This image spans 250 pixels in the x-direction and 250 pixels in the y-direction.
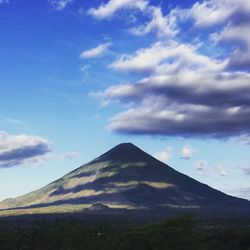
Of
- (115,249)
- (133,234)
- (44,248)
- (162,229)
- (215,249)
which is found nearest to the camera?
(162,229)

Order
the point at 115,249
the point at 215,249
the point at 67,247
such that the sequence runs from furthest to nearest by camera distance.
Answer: the point at 215,249 → the point at 67,247 → the point at 115,249

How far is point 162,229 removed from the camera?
347 ft

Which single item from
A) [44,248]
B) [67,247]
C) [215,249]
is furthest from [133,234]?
[215,249]

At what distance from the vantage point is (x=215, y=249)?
638 feet

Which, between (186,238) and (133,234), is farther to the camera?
(133,234)

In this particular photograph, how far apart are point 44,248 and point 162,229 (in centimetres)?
5009

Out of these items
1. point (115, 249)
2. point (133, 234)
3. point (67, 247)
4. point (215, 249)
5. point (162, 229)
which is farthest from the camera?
point (215, 249)

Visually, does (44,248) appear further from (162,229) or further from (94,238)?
(162,229)

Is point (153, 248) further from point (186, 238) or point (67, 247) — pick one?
point (67, 247)

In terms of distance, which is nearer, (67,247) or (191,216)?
(191,216)

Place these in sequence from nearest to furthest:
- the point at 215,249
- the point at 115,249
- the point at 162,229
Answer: the point at 162,229 → the point at 115,249 → the point at 215,249

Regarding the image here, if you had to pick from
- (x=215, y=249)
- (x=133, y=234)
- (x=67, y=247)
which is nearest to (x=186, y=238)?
(x=133, y=234)

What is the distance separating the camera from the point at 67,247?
134 m

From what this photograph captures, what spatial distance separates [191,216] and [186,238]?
17.7 feet
